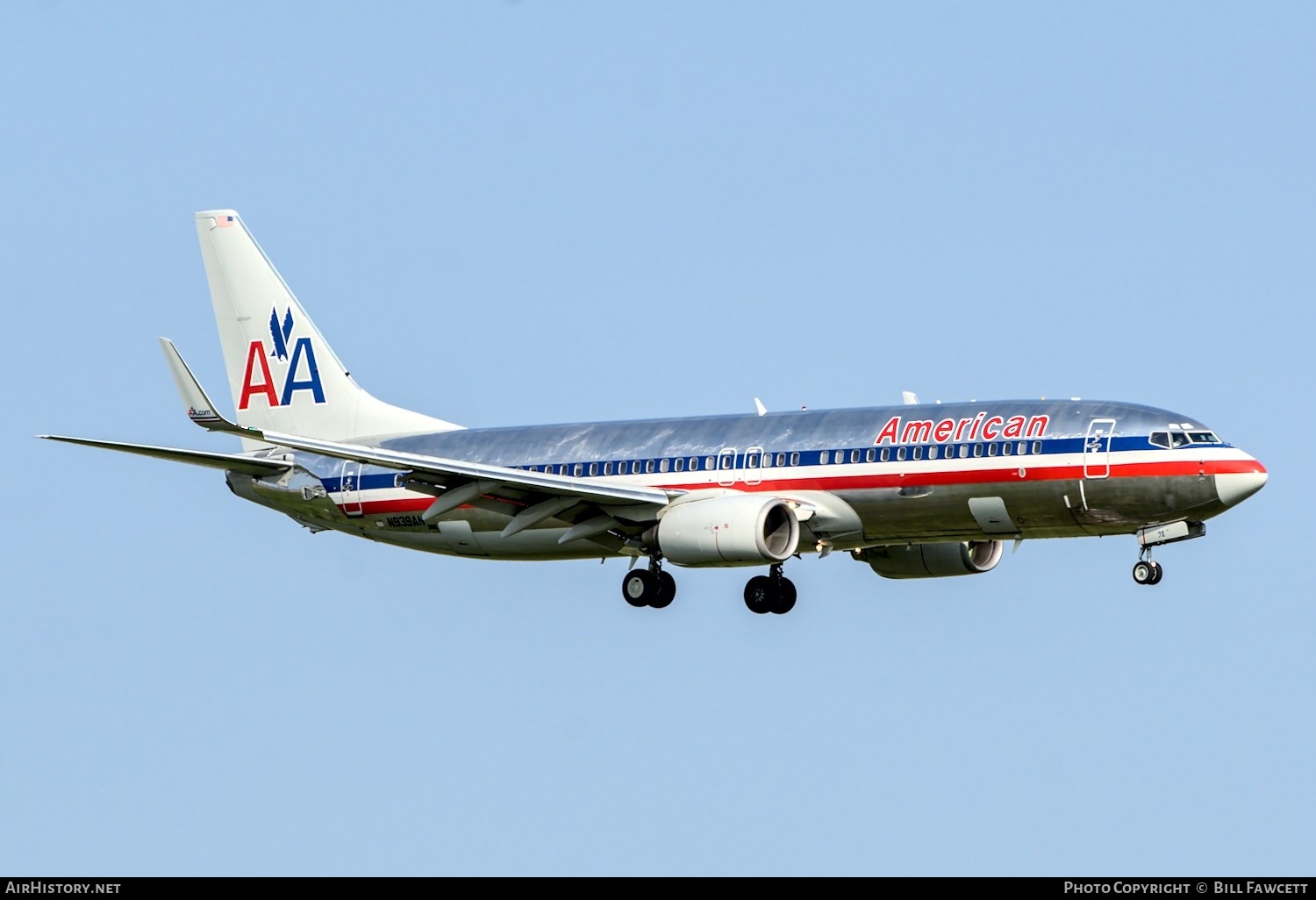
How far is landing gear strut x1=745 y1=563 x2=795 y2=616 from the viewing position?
195ft

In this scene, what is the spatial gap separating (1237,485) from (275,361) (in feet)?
99.2

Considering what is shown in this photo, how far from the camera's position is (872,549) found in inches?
2467

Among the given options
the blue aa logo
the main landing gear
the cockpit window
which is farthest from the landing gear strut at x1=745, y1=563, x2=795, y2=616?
the blue aa logo

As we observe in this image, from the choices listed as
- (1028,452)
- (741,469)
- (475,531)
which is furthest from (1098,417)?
(475,531)

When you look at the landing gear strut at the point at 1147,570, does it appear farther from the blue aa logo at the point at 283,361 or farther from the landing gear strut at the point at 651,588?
the blue aa logo at the point at 283,361

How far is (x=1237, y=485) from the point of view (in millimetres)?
53594

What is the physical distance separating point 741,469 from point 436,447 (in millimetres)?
11369

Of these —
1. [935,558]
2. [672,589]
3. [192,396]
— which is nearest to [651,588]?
[672,589]

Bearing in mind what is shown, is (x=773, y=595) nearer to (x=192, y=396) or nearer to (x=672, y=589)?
(x=672, y=589)

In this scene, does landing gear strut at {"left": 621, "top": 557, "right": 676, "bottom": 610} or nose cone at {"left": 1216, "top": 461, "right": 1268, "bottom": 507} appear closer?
nose cone at {"left": 1216, "top": 461, "right": 1268, "bottom": 507}

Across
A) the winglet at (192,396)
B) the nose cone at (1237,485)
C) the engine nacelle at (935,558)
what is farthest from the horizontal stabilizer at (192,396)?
the nose cone at (1237,485)

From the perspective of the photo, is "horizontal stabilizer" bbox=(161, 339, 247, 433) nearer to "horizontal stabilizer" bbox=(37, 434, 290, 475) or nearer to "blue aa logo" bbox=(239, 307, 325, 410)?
"horizontal stabilizer" bbox=(37, 434, 290, 475)

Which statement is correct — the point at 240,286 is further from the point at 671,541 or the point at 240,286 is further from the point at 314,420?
the point at 671,541

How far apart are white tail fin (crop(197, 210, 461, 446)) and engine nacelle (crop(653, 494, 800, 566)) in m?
14.2
